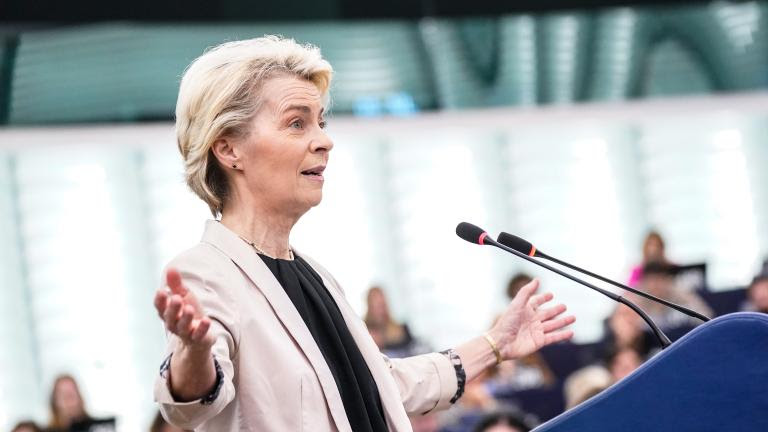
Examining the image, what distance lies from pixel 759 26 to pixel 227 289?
23.5 feet

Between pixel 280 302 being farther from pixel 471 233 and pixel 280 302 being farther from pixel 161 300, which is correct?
pixel 471 233

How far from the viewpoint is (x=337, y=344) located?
1.84m

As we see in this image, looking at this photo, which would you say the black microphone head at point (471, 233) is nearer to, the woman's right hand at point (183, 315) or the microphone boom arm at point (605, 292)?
the microphone boom arm at point (605, 292)

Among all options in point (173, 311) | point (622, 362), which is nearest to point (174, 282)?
point (173, 311)

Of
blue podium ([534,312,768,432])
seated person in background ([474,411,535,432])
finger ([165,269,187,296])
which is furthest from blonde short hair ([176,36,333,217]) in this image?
seated person in background ([474,411,535,432])

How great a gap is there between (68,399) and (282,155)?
13.1 feet

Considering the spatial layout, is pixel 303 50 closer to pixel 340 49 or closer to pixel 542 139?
pixel 340 49

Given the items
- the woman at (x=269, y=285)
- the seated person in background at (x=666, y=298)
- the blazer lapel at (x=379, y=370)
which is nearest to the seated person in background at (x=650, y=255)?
the seated person in background at (x=666, y=298)

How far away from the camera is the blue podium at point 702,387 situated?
1.54 meters

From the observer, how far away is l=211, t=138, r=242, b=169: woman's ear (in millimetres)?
1869

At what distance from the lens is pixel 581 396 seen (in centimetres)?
436

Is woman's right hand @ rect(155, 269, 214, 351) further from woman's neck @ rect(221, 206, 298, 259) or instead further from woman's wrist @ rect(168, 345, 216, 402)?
woman's neck @ rect(221, 206, 298, 259)

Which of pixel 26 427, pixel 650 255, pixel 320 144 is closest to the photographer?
pixel 320 144

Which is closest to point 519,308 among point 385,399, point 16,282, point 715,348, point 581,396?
point 385,399
